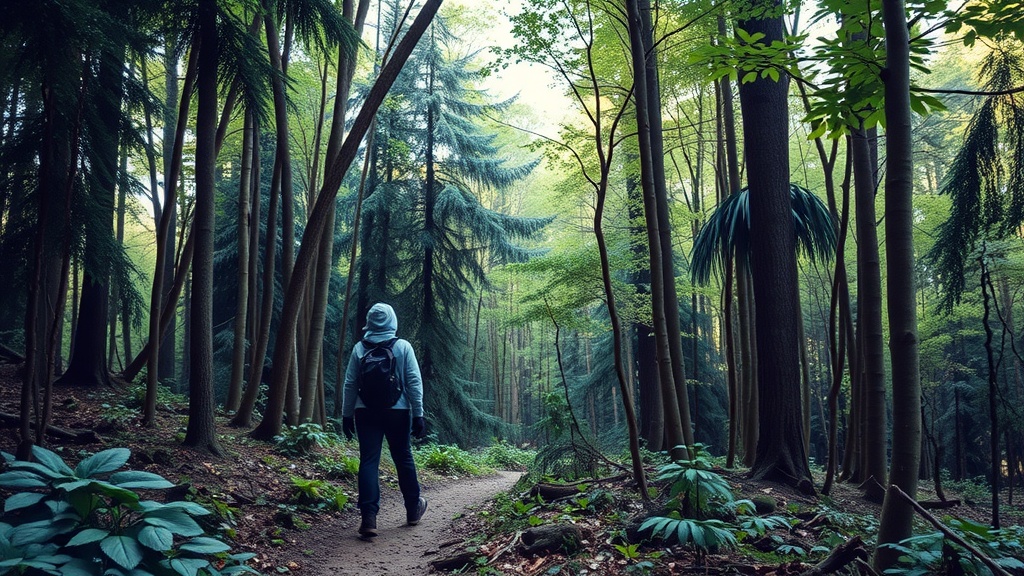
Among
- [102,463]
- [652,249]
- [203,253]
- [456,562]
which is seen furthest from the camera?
[203,253]

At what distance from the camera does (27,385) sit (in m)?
3.10

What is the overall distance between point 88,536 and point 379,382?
2.60 m

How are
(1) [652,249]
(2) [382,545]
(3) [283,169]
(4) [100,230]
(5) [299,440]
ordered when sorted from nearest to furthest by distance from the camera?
(1) [652,249]
(2) [382,545]
(4) [100,230]
(5) [299,440]
(3) [283,169]

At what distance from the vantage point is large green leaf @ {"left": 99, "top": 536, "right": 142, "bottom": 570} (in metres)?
2.05

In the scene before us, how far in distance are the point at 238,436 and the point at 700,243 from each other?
6051 mm

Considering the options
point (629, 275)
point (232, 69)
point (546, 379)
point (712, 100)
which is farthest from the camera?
point (546, 379)

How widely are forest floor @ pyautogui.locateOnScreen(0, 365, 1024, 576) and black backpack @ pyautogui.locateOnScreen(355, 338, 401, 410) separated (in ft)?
3.54

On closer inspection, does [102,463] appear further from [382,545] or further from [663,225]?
[663,225]

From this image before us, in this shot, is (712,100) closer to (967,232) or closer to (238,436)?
(967,232)

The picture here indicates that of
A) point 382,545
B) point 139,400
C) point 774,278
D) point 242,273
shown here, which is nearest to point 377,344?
point 382,545

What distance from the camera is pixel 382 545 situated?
175 inches

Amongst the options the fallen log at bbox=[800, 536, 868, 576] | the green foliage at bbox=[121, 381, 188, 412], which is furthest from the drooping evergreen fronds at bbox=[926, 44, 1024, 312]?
the green foliage at bbox=[121, 381, 188, 412]

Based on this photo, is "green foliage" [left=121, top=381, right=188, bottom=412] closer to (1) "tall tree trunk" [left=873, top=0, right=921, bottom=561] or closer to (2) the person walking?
(2) the person walking

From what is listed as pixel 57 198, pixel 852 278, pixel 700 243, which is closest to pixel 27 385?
pixel 57 198
